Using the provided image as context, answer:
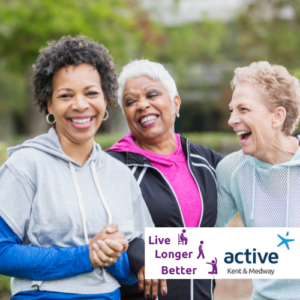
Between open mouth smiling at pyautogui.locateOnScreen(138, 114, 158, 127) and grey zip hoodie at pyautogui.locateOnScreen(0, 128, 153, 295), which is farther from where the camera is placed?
open mouth smiling at pyautogui.locateOnScreen(138, 114, 158, 127)

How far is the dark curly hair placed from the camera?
2.36 m

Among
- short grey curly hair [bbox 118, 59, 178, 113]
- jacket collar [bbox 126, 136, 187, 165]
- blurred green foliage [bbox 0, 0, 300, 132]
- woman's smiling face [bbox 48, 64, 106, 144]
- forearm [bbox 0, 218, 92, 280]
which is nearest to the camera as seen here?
forearm [bbox 0, 218, 92, 280]

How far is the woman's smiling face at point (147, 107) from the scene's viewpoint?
3016 millimetres

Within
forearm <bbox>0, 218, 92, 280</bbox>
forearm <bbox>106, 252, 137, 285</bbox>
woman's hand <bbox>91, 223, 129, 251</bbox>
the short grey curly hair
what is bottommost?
forearm <bbox>106, 252, 137, 285</bbox>

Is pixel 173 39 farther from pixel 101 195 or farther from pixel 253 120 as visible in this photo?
pixel 101 195

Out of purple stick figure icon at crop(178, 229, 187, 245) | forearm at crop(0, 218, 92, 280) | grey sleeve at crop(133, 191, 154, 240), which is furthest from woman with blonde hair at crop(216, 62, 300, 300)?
forearm at crop(0, 218, 92, 280)

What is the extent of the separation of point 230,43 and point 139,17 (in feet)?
18.2

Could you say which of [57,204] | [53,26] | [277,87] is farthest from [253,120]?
[53,26]

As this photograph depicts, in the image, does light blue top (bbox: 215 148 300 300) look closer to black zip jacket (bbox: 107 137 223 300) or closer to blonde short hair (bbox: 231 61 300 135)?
black zip jacket (bbox: 107 137 223 300)

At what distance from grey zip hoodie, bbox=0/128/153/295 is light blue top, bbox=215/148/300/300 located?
91cm

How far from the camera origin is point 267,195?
2758mm

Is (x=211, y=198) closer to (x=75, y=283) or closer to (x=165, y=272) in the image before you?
(x=165, y=272)

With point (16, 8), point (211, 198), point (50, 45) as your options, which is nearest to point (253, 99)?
point (211, 198)

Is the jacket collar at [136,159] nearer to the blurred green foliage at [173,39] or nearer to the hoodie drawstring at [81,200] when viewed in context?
the hoodie drawstring at [81,200]
